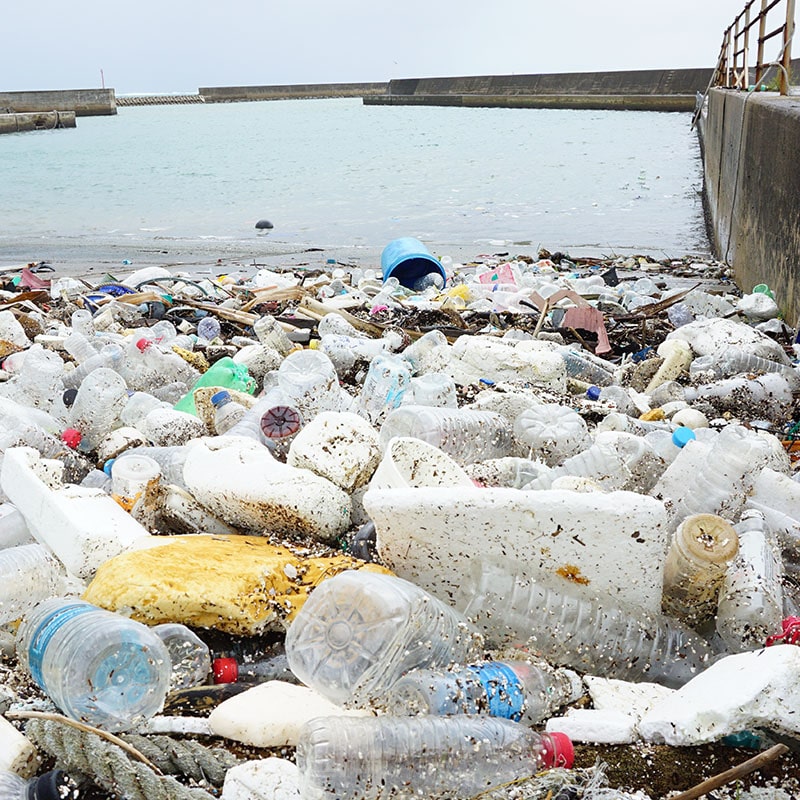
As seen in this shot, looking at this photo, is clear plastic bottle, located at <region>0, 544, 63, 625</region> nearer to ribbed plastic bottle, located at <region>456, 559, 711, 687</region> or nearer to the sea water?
ribbed plastic bottle, located at <region>456, 559, 711, 687</region>

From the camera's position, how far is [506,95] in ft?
163

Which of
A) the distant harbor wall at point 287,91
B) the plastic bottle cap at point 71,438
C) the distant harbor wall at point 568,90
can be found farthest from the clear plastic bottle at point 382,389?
the distant harbor wall at point 287,91

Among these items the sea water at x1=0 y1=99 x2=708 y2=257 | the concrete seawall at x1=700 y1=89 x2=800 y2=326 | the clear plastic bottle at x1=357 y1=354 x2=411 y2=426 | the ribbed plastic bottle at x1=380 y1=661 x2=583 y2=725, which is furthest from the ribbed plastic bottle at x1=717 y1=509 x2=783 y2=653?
the sea water at x1=0 y1=99 x2=708 y2=257

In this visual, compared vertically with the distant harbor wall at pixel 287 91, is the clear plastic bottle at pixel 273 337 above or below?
below

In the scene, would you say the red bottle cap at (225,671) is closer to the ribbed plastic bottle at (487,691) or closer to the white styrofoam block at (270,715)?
the white styrofoam block at (270,715)

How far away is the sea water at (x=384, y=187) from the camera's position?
1227cm

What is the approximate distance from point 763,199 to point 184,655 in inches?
224

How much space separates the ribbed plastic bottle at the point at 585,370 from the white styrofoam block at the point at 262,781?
106 inches

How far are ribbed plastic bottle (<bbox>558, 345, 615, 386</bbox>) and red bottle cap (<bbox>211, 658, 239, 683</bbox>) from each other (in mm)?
2435

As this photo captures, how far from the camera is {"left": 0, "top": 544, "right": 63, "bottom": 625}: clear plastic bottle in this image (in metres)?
2.04

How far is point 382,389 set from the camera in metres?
3.46

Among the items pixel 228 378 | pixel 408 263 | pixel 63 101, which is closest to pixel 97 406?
pixel 228 378

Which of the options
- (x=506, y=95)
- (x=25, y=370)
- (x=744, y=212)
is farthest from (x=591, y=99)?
(x=25, y=370)

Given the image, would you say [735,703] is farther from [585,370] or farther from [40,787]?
[585,370]
